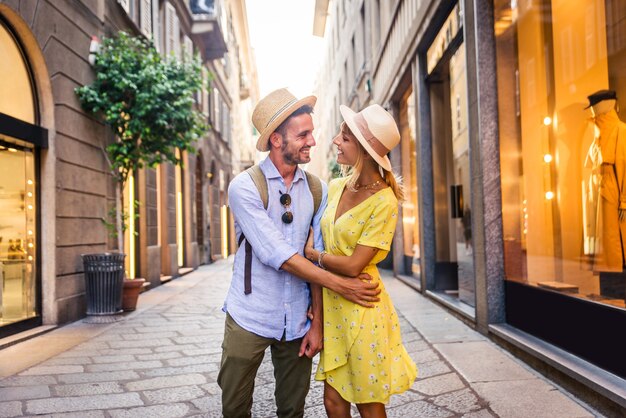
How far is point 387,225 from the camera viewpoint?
2.41 metres

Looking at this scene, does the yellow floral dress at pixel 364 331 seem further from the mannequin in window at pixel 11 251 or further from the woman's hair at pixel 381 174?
the mannequin in window at pixel 11 251

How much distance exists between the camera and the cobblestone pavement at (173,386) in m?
3.77

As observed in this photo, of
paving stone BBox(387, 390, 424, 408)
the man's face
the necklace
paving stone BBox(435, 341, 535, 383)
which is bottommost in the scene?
paving stone BBox(387, 390, 424, 408)

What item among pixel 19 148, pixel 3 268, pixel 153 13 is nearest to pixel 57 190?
pixel 19 148

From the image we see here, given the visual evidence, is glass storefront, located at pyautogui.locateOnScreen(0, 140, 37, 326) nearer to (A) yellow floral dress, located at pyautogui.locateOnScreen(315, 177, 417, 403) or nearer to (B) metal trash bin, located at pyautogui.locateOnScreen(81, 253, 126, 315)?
(B) metal trash bin, located at pyautogui.locateOnScreen(81, 253, 126, 315)

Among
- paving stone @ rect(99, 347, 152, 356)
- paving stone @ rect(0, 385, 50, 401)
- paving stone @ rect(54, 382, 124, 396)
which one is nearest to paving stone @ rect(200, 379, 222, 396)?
paving stone @ rect(54, 382, 124, 396)

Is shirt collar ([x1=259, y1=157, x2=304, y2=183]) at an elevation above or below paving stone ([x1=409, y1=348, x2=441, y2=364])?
above

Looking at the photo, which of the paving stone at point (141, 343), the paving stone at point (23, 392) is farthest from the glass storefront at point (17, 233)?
the paving stone at point (23, 392)

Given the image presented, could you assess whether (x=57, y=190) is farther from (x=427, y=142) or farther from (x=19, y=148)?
(x=427, y=142)

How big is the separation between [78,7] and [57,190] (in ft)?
9.18

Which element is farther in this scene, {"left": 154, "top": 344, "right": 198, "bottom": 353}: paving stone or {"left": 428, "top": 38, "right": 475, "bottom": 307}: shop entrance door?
{"left": 428, "top": 38, "right": 475, "bottom": 307}: shop entrance door

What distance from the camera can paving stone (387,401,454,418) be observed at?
3629 mm

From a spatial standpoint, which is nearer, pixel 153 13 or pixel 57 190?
pixel 57 190

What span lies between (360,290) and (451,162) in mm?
6688
